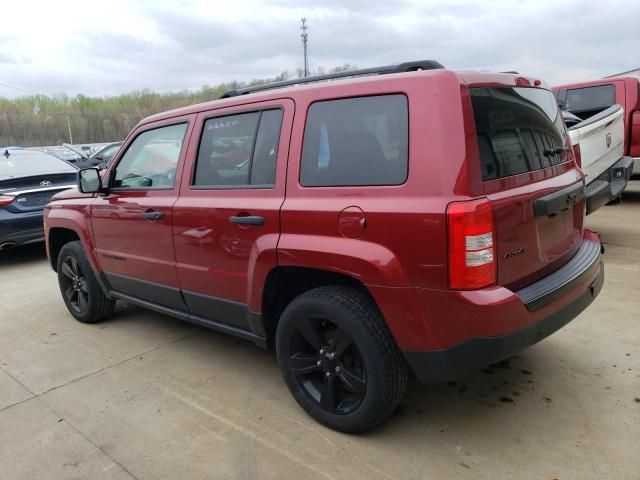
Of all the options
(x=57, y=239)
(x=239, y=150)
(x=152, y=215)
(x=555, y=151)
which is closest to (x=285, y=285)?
(x=239, y=150)

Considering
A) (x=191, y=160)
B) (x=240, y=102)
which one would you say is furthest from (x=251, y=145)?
(x=191, y=160)

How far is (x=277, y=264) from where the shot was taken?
276cm

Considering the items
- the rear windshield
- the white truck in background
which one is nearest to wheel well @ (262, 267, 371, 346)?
the rear windshield

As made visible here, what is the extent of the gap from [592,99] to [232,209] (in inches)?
306

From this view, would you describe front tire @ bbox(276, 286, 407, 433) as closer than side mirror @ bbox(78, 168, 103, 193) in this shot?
Yes

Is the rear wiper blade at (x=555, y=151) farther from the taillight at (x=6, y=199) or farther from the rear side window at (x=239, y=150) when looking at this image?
the taillight at (x=6, y=199)

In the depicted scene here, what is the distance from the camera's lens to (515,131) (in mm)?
2545

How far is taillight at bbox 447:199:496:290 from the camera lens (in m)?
2.15

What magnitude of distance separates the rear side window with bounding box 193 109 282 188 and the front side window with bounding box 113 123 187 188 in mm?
289

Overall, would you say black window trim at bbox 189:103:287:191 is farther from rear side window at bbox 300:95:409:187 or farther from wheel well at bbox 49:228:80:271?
wheel well at bbox 49:228:80:271

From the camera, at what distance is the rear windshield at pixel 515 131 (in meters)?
2.34

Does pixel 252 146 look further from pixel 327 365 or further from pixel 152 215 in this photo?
pixel 327 365

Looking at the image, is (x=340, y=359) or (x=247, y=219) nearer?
(x=340, y=359)

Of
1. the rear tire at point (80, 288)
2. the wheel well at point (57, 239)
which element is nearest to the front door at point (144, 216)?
the rear tire at point (80, 288)
